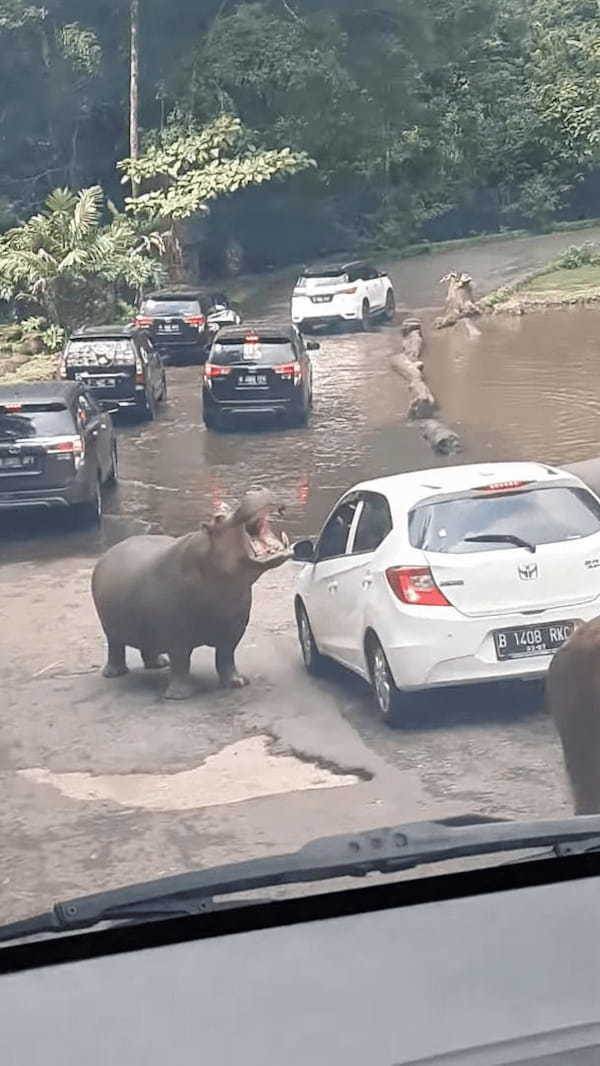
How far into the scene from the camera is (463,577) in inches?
151

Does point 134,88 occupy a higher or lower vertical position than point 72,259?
higher

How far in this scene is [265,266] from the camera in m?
4.55

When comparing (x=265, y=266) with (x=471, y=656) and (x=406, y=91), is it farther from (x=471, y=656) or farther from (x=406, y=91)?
Result: (x=471, y=656)

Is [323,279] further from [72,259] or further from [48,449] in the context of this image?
[48,449]

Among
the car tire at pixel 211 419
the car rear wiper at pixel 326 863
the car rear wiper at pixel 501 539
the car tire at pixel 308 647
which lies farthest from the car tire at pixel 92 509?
the car rear wiper at pixel 326 863

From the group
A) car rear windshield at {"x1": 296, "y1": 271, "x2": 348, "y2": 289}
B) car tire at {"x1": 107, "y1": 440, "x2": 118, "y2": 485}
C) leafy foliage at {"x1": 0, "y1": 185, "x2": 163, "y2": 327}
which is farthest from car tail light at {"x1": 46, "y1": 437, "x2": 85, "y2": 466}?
car rear windshield at {"x1": 296, "y1": 271, "x2": 348, "y2": 289}

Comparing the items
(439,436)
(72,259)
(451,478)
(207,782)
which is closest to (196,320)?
(72,259)

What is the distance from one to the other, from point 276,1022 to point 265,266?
263 centimetres

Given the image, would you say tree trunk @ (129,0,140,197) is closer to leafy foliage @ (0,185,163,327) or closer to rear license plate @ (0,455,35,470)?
leafy foliage @ (0,185,163,327)

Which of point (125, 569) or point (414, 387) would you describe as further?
point (414, 387)

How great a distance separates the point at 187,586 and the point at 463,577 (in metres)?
0.85

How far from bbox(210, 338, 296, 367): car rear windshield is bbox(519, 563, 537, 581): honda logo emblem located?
1.21 metres

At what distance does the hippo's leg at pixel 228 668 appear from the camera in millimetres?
3938

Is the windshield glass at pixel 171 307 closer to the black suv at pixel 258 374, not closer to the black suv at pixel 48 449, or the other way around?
the black suv at pixel 258 374
